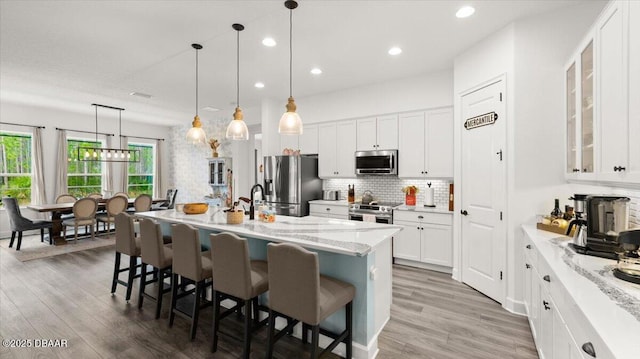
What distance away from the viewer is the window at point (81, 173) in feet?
24.0

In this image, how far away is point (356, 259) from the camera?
2.18 metres

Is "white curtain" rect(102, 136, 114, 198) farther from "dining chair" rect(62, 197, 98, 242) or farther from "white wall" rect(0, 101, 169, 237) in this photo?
"dining chair" rect(62, 197, 98, 242)

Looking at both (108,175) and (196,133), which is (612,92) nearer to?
(196,133)

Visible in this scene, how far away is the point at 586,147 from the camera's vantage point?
2.16 m

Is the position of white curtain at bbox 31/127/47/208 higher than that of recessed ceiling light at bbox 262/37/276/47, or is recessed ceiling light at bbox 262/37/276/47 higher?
recessed ceiling light at bbox 262/37/276/47

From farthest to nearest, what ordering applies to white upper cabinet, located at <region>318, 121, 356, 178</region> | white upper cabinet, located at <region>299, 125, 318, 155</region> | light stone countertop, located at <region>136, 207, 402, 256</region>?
1. white upper cabinet, located at <region>299, 125, 318, 155</region>
2. white upper cabinet, located at <region>318, 121, 356, 178</region>
3. light stone countertop, located at <region>136, 207, 402, 256</region>

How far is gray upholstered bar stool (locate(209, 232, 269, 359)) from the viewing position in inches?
81.1

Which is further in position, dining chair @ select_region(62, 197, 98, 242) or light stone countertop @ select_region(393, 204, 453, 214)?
dining chair @ select_region(62, 197, 98, 242)

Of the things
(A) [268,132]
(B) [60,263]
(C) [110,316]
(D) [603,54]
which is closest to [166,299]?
(C) [110,316]

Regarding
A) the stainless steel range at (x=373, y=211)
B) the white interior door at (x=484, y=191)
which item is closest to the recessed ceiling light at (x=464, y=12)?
the white interior door at (x=484, y=191)

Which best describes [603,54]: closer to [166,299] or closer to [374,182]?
[374,182]

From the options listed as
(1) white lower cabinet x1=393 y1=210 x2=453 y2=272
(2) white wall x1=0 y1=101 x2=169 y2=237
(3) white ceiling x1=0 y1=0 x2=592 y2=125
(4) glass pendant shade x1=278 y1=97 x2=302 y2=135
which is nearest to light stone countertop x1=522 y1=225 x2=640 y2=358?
(1) white lower cabinet x1=393 y1=210 x2=453 y2=272

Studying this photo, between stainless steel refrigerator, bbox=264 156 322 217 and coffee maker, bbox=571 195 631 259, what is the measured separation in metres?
3.94

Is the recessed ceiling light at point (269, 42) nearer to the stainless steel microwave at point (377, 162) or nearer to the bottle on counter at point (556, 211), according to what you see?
the stainless steel microwave at point (377, 162)
